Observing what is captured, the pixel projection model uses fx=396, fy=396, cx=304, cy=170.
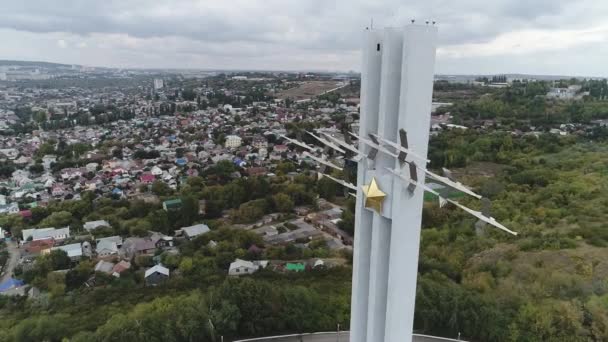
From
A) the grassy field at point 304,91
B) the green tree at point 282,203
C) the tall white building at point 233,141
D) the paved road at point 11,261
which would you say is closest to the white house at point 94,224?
the paved road at point 11,261

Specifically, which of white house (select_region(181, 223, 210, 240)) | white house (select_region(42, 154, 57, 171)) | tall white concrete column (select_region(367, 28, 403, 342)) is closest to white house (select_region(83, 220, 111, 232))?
white house (select_region(181, 223, 210, 240))

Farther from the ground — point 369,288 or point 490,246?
point 369,288

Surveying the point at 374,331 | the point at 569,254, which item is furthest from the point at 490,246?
the point at 374,331

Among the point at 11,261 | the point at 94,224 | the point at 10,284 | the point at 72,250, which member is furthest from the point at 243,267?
the point at 11,261

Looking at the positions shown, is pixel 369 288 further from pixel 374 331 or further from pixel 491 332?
pixel 491 332

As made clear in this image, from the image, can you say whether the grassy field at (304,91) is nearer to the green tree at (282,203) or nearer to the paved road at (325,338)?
the green tree at (282,203)

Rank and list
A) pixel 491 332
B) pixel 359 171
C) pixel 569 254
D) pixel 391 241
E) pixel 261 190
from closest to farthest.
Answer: pixel 391 241 < pixel 359 171 < pixel 491 332 < pixel 569 254 < pixel 261 190
